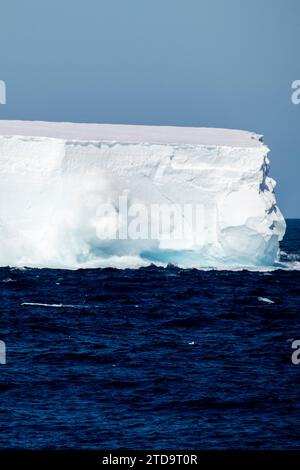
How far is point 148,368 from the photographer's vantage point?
1536 cm

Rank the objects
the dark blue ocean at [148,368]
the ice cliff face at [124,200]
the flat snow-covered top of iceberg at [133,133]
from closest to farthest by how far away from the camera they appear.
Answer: the dark blue ocean at [148,368]
the ice cliff face at [124,200]
the flat snow-covered top of iceberg at [133,133]

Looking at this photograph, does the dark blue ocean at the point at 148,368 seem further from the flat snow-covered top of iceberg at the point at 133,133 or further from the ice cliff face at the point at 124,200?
the flat snow-covered top of iceberg at the point at 133,133

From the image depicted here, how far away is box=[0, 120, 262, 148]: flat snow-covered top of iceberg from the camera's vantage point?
2842cm

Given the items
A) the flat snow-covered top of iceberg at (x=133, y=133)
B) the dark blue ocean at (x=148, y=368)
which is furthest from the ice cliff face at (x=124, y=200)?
the dark blue ocean at (x=148, y=368)

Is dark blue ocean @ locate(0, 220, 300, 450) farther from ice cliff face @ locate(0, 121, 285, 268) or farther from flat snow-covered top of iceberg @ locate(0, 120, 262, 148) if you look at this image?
flat snow-covered top of iceberg @ locate(0, 120, 262, 148)

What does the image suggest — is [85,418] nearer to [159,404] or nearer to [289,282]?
[159,404]

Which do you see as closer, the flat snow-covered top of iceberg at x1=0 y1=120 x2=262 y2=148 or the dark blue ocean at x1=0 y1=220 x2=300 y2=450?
the dark blue ocean at x1=0 y1=220 x2=300 y2=450

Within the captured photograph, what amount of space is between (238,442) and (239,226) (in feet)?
53.3

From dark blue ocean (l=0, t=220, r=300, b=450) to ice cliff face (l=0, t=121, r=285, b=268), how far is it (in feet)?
7.12

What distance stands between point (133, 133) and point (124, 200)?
381 centimetres

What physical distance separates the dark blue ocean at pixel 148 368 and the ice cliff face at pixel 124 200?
2.17m

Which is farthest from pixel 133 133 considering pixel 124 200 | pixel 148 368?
pixel 148 368

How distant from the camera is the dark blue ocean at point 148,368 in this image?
1199cm

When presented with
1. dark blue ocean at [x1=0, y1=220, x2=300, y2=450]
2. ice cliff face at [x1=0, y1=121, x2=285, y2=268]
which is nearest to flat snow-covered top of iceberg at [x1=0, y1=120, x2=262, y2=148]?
ice cliff face at [x1=0, y1=121, x2=285, y2=268]
